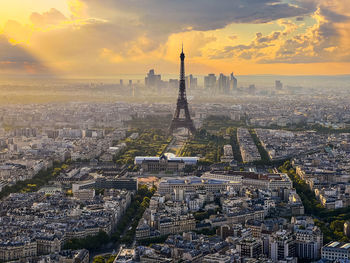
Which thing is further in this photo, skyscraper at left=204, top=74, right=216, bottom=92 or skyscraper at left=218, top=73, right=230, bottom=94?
skyscraper at left=204, top=74, right=216, bottom=92

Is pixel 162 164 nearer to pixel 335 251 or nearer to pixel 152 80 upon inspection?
pixel 335 251

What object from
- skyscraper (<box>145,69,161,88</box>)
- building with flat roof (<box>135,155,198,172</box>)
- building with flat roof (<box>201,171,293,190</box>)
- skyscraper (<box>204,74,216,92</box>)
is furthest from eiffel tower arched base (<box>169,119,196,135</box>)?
skyscraper (<box>204,74,216,92</box>)

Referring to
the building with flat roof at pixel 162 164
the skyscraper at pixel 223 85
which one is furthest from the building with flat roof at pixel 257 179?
the skyscraper at pixel 223 85

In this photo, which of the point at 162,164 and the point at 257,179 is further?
the point at 162,164

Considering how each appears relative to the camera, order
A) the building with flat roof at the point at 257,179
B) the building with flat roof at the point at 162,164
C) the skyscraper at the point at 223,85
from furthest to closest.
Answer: the skyscraper at the point at 223,85
the building with flat roof at the point at 162,164
the building with flat roof at the point at 257,179

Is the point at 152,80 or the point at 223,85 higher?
the point at 152,80

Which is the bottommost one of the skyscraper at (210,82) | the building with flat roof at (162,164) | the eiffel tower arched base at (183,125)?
the building with flat roof at (162,164)

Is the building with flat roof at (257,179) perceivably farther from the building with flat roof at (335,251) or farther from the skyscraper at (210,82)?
the skyscraper at (210,82)

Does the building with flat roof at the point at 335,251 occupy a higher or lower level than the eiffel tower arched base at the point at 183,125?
lower

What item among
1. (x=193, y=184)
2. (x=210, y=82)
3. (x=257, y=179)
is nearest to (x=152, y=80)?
(x=210, y=82)

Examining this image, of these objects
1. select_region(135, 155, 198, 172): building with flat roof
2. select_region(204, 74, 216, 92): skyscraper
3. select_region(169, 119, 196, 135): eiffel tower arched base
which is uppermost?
select_region(204, 74, 216, 92): skyscraper

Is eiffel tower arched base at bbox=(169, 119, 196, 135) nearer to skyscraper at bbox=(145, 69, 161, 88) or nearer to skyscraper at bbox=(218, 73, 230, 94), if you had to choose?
skyscraper at bbox=(145, 69, 161, 88)
